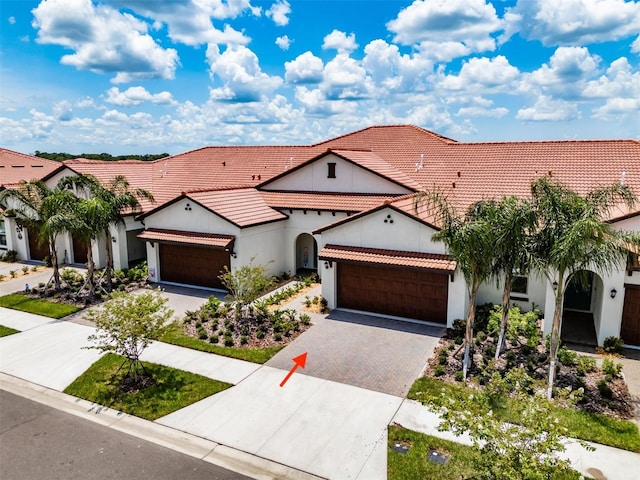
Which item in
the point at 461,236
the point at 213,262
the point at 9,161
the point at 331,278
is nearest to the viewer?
the point at 461,236

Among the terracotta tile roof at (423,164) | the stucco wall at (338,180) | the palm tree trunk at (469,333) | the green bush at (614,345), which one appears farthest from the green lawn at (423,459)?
the stucco wall at (338,180)

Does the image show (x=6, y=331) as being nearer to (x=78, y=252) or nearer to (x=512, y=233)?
(x=78, y=252)

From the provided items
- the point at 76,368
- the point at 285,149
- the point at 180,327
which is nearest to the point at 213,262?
the point at 180,327

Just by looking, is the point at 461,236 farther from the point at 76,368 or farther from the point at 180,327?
the point at 76,368

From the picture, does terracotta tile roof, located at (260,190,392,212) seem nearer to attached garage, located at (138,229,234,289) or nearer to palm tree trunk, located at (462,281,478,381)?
attached garage, located at (138,229,234,289)

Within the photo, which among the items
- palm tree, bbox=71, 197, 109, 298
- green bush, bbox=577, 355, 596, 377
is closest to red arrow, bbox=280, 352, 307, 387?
green bush, bbox=577, 355, 596, 377

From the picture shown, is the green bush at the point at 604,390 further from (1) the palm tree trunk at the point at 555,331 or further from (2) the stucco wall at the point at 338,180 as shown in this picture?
(2) the stucco wall at the point at 338,180
